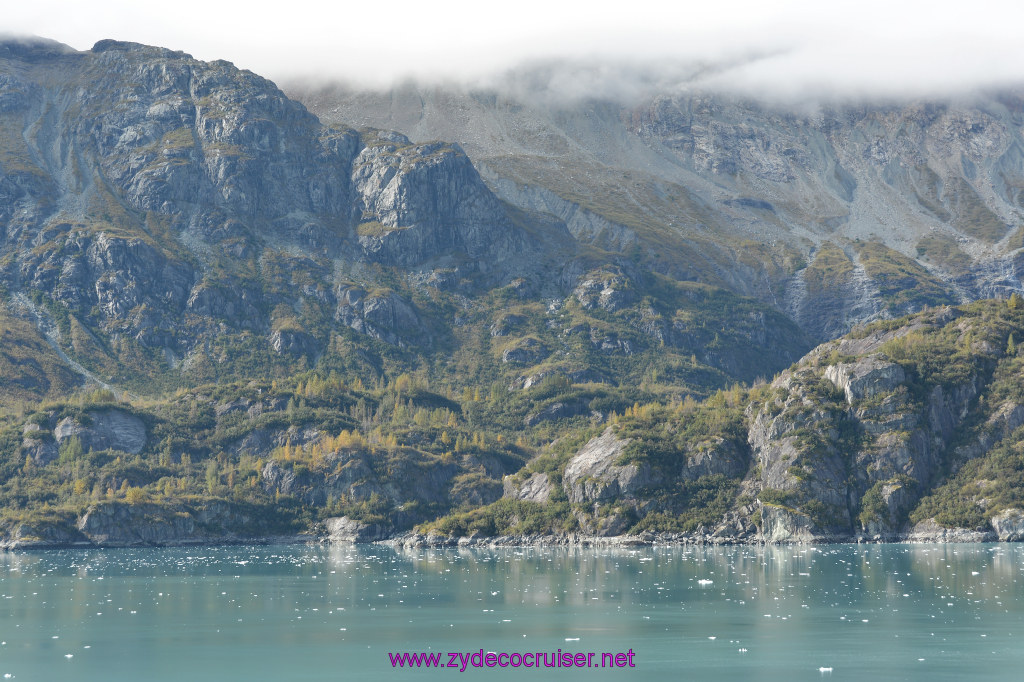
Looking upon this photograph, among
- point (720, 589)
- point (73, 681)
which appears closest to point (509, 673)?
point (73, 681)

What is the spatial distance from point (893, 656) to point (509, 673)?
27.6 metres

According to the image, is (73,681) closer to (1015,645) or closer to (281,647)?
(281,647)

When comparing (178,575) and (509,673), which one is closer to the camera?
(509,673)

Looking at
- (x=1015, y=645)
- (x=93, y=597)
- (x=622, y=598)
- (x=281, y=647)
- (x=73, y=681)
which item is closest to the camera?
(x=73, y=681)

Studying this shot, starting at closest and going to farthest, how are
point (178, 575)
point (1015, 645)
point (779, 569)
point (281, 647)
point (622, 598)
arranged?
point (1015, 645)
point (281, 647)
point (622, 598)
point (779, 569)
point (178, 575)

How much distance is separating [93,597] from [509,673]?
2843 inches

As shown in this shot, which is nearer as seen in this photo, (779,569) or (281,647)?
(281,647)

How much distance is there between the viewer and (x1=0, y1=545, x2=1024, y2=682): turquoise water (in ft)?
283

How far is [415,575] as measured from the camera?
6560 inches

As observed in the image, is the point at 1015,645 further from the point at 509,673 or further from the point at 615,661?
the point at 509,673

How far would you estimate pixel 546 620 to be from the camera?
110500mm

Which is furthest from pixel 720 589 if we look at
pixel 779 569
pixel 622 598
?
pixel 779 569

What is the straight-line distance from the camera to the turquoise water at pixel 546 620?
8612cm

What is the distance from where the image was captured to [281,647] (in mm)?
97250
